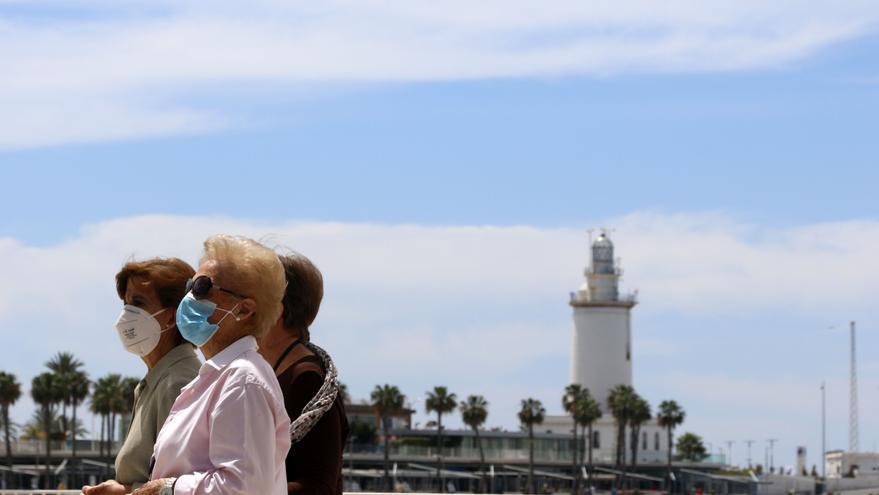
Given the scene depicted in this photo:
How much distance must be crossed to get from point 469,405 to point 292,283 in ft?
321

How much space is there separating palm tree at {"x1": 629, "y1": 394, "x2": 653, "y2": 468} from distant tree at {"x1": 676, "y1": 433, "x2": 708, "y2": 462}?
29.1 feet

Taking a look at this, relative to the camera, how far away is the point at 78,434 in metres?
123

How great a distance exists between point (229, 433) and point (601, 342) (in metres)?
105

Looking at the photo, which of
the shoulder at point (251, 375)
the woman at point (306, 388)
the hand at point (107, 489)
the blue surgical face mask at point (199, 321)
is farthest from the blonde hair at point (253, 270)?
the hand at point (107, 489)

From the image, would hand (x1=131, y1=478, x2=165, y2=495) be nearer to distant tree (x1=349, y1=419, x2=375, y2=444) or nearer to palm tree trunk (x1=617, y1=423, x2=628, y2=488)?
distant tree (x1=349, y1=419, x2=375, y2=444)

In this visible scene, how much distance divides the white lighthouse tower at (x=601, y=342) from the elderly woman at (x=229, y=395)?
Answer: 104 meters

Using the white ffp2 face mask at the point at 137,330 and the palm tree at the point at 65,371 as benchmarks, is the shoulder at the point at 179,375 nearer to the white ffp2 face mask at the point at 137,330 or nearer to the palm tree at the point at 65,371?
the white ffp2 face mask at the point at 137,330

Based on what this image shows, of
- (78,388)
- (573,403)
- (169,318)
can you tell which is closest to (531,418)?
(573,403)

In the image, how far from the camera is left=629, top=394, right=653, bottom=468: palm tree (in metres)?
104

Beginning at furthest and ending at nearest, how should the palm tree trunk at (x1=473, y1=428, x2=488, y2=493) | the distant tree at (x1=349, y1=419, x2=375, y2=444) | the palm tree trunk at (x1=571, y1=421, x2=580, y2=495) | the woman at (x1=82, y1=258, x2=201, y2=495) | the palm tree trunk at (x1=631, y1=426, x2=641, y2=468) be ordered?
1. the distant tree at (x1=349, y1=419, x2=375, y2=444)
2. the palm tree trunk at (x1=631, y1=426, x2=641, y2=468)
3. the palm tree trunk at (x1=571, y1=421, x2=580, y2=495)
4. the palm tree trunk at (x1=473, y1=428, x2=488, y2=493)
5. the woman at (x1=82, y1=258, x2=201, y2=495)

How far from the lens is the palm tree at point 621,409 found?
104 m

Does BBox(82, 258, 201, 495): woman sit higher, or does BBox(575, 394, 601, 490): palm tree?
BBox(575, 394, 601, 490): palm tree

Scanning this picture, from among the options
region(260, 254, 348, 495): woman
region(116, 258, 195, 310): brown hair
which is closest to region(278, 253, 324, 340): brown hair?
region(260, 254, 348, 495): woman

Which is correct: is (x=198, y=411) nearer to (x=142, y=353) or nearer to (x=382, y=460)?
(x=142, y=353)
